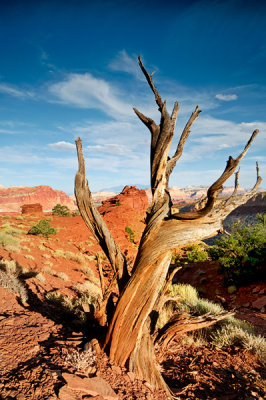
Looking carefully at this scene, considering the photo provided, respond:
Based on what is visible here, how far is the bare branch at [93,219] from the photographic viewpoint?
126 inches

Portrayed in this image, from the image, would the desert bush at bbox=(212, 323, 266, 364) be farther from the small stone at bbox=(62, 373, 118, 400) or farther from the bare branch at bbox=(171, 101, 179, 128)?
the bare branch at bbox=(171, 101, 179, 128)

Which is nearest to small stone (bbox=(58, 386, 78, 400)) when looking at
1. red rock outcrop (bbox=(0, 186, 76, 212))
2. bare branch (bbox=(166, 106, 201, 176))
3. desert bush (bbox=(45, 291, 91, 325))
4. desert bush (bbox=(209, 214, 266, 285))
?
desert bush (bbox=(45, 291, 91, 325))

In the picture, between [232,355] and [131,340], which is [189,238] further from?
[232,355]

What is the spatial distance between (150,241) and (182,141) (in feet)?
5.85

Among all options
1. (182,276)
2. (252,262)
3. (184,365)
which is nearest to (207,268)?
(182,276)

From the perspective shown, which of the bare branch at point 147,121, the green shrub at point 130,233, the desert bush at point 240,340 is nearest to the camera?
the bare branch at point 147,121

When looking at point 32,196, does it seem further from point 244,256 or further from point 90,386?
point 90,386

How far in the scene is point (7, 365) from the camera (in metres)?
2.64

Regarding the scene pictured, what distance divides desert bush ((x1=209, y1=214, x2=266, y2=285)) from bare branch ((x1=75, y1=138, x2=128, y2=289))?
31.8ft

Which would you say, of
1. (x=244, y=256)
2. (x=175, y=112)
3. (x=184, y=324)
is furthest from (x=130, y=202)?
(x=175, y=112)

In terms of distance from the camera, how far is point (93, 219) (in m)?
3.34

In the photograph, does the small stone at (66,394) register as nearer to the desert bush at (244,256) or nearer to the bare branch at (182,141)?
the bare branch at (182,141)

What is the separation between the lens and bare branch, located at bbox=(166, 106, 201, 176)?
3547 mm

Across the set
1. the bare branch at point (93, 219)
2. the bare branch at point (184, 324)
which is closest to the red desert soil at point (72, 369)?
the bare branch at point (184, 324)
